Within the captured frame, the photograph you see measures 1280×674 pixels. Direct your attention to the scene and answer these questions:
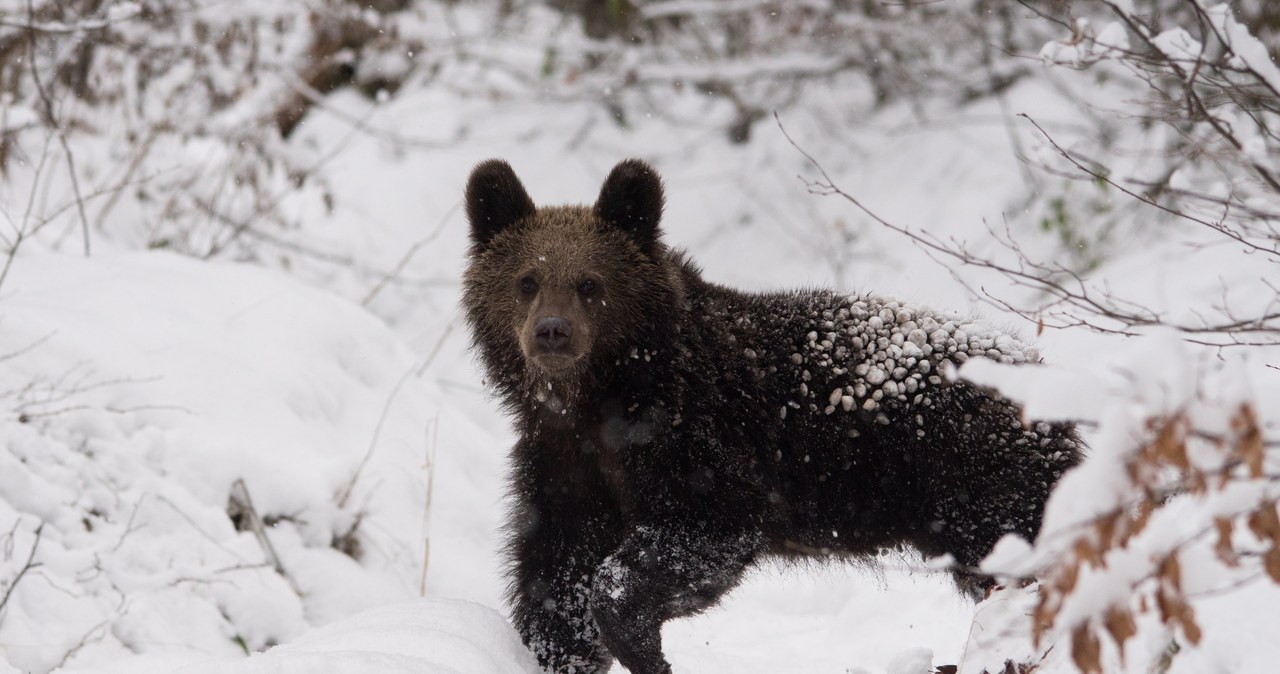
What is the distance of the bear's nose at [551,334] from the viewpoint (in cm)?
427

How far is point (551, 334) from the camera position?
4.27 m

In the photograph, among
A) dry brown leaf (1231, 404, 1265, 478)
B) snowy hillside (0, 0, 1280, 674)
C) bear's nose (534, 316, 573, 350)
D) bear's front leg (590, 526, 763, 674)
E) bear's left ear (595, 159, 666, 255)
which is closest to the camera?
dry brown leaf (1231, 404, 1265, 478)

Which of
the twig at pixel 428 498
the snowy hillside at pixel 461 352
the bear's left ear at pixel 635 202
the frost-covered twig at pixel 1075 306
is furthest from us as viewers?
the twig at pixel 428 498

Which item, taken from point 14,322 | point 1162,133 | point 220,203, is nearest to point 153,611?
point 14,322

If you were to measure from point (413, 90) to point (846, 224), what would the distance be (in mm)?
6291

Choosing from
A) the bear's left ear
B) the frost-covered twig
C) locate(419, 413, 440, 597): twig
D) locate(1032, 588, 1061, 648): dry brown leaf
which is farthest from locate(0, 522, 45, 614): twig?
locate(1032, 588, 1061, 648): dry brown leaf

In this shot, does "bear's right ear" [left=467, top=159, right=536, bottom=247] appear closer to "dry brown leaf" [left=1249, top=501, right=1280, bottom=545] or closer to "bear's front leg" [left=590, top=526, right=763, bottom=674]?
"bear's front leg" [left=590, top=526, right=763, bottom=674]

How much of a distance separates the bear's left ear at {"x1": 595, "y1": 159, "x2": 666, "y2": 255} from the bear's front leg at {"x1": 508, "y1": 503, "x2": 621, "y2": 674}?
48.8 inches

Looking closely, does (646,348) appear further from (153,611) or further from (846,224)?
(846,224)

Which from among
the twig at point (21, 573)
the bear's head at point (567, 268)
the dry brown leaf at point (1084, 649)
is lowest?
the twig at point (21, 573)

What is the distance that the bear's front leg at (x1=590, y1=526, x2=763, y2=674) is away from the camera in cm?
406

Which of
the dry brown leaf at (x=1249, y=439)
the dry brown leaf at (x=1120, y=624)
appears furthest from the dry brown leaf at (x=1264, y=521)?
the dry brown leaf at (x=1120, y=624)

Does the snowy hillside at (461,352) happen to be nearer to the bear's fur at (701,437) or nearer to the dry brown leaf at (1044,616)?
the dry brown leaf at (1044,616)

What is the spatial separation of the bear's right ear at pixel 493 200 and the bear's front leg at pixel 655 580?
1621 millimetres
